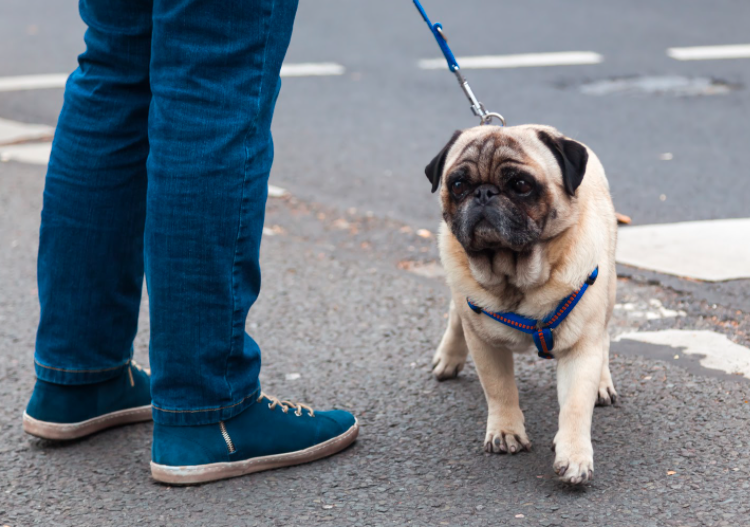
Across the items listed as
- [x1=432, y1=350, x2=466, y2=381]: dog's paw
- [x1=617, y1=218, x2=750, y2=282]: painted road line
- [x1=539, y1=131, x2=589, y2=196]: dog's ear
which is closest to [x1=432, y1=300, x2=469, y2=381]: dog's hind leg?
[x1=432, y1=350, x2=466, y2=381]: dog's paw

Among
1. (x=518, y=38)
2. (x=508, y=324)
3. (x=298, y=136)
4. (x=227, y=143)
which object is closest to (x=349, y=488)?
(x=508, y=324)

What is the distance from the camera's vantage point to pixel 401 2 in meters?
10.7

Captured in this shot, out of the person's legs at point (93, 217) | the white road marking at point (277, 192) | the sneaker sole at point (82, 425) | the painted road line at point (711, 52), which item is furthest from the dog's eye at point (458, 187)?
the painted road line at point (711, 52)

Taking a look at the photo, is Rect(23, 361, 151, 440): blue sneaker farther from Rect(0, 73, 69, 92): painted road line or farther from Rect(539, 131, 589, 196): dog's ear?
Rect(0, 73, 69, 92): painted road line

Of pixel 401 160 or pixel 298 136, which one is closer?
pixel 401 160

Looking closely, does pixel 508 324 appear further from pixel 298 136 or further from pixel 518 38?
pixel 518 38

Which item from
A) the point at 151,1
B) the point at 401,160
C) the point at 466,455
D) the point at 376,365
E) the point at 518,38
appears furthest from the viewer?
the point at 518,38

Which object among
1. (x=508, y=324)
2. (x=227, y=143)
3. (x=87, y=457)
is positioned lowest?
(x=87, y=457)

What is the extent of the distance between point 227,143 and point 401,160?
3543 mm

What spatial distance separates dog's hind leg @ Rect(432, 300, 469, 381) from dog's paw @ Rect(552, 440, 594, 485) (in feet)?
2.31

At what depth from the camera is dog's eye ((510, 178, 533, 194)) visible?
8.14 ft

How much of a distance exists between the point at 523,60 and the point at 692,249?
4.43 metres

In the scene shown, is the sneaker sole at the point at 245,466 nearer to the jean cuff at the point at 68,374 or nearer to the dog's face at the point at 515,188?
the jean cuff at the point at 68,374

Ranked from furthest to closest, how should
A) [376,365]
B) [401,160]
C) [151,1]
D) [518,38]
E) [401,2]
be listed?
[401,2], [518,38], [401,160], [376,365], [151,1]
